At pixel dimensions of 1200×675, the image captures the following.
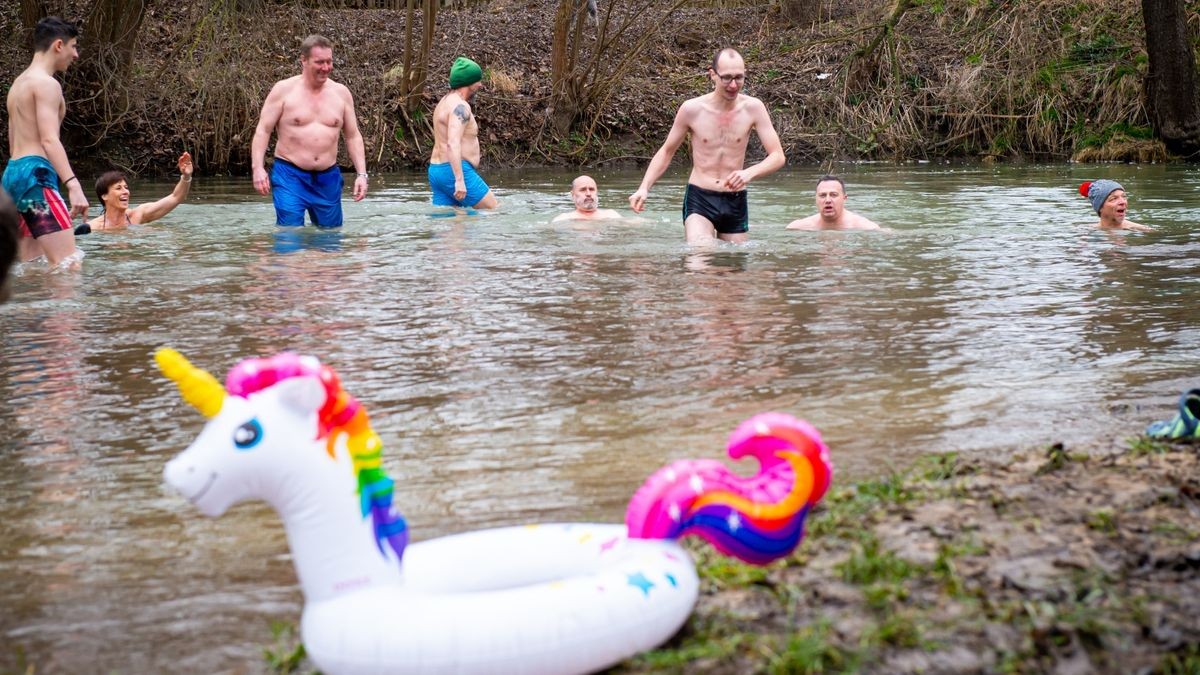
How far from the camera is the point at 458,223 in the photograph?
1234cm

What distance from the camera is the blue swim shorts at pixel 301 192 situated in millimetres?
11039

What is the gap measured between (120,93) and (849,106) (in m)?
11.8

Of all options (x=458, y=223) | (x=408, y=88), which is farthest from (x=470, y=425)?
(x=408, y=88)

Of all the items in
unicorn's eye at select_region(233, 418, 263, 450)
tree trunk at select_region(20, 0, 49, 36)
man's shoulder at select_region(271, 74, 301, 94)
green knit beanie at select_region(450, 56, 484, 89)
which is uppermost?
tree trunk at select_region(20, 0, 49, 36)

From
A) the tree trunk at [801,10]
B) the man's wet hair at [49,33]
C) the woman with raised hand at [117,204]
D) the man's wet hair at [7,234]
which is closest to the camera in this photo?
the man's wet hair at [7,234]

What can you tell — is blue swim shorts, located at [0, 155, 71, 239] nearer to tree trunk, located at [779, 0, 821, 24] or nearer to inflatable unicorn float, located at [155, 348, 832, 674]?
inflatable unicorn float, located at [155, 348, 832, 674]

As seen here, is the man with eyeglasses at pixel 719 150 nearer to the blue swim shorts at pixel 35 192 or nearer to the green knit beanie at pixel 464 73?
the green knit beanie at pixel 464 73

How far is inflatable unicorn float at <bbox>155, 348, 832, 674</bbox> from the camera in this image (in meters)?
2.71

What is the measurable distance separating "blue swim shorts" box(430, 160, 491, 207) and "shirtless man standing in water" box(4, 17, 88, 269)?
443 centimetres

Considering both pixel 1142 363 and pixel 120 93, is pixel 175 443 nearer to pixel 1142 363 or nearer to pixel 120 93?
pixel 1142 363

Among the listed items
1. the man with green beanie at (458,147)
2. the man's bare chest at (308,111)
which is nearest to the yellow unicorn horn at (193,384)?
the man's bare chest at (308,111)

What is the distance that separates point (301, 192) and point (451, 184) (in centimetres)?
200

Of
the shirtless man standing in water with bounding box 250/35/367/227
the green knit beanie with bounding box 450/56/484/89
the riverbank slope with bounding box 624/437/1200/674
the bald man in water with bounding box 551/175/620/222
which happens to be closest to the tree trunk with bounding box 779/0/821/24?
the green knit beanie with bounding box 450/56/484/89

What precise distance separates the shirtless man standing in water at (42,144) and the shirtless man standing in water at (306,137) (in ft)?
6.84
